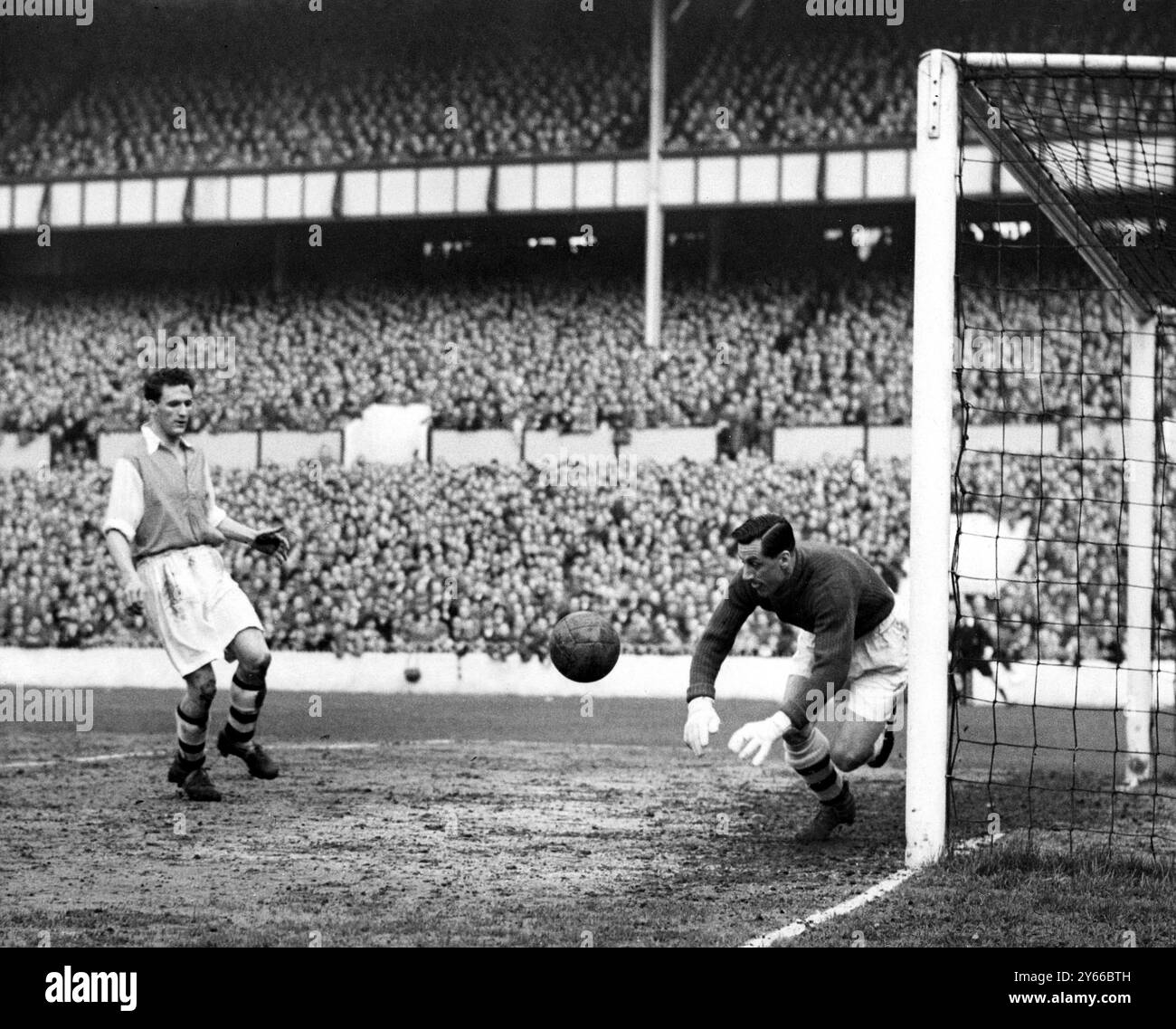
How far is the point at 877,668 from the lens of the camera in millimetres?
7641

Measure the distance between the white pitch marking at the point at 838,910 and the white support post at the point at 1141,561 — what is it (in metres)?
3.66

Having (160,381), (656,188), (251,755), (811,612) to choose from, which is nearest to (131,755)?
(251,755)

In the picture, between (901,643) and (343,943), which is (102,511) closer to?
(901,643)

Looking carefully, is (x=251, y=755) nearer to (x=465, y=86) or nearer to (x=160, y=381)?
(x=160, y=381)

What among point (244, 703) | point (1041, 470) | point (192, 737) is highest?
point (1041, 470)

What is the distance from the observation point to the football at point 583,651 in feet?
25.7

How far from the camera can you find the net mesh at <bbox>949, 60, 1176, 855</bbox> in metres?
7.67

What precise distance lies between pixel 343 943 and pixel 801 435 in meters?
19.8

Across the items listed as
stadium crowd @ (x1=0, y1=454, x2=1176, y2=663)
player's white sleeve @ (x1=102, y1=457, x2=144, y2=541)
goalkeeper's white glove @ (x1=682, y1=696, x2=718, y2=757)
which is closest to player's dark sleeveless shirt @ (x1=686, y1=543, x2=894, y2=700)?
goalkeeper's white glove @ (x1=682, y1=696, x2=718, y2=757)

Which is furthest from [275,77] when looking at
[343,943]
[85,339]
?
[343,943]

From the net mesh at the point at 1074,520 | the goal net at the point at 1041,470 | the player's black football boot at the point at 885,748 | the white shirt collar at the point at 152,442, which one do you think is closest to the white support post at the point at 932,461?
the goal net at the point at 1041,470

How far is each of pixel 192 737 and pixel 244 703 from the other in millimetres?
370

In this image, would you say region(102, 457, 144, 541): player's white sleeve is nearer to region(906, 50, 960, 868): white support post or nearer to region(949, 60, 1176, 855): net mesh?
region(906, 50, 960, 868): white support post
